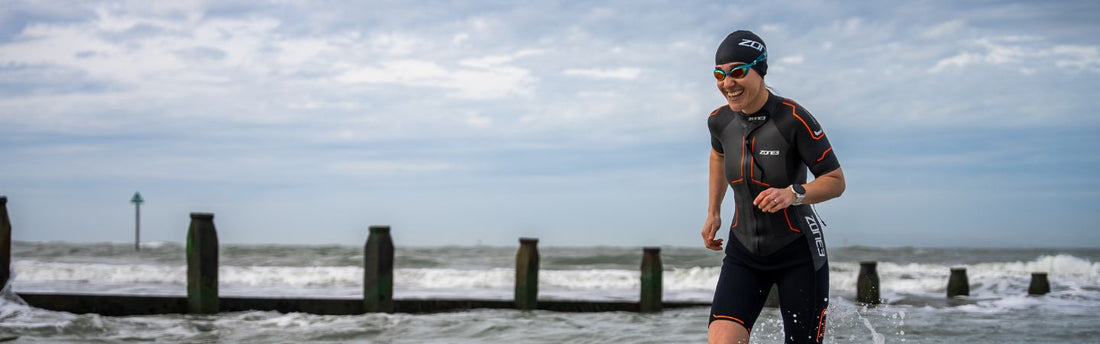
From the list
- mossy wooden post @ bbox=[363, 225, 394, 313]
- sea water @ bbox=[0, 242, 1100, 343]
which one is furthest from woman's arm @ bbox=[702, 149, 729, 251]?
mossy wooden post @ bbox=[363, 225, 394, 313]

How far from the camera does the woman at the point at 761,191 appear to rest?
14.1 feet

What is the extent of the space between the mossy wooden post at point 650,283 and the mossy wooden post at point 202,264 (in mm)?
5482

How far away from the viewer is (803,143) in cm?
428

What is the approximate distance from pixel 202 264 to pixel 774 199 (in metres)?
10.0

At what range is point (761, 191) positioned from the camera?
434 centimetres

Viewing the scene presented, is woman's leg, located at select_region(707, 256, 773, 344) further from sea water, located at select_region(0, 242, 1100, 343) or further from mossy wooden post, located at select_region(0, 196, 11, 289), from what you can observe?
mossy wooden post, located at select_region(0, 196, 11, 289)

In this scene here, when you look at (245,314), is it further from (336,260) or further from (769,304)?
(336,260)

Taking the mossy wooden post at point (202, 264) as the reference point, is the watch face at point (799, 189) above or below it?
above

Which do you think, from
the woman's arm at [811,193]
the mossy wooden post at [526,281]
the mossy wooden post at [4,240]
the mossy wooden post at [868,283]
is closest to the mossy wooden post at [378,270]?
the mossy wooden post at [526,281]

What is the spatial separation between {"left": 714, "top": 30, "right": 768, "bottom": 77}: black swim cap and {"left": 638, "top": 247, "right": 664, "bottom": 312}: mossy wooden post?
9.48 m

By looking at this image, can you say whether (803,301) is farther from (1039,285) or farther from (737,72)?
(1039,285)

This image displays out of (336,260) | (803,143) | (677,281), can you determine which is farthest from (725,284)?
(336,260)

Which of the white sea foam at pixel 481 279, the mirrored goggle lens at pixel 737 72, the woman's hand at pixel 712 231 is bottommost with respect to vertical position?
the white sea foam at pixel 481 279

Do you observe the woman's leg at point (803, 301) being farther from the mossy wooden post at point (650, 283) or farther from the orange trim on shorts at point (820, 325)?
the mossy wooden post at point (650, 283)
